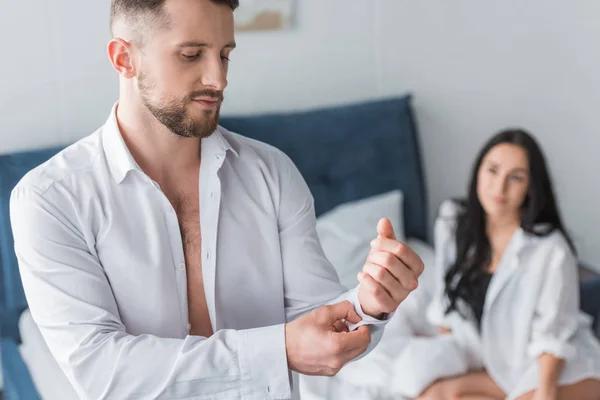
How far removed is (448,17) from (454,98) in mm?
305

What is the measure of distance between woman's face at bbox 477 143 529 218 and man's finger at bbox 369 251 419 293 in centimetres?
110

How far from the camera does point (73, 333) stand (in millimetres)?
985

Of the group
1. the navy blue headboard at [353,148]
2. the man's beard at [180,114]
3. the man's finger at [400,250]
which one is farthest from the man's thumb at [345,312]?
the navy blue headboard at [353,148]

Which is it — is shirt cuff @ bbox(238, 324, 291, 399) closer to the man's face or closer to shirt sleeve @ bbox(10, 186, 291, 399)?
shirt sleeve @ bbox(10, 186, 291, 399)

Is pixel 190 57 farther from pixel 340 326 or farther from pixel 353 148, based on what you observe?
pixel 353 148

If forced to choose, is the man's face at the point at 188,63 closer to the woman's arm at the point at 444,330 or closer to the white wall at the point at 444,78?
the white wall at the point at 444,78

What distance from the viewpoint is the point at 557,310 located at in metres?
1.87

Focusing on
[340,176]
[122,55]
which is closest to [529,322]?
[340,176]

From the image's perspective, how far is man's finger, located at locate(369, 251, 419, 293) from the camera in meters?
0.94

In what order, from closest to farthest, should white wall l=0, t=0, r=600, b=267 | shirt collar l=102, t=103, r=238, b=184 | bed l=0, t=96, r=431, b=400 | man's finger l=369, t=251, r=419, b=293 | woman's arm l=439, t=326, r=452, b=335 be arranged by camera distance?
man's finger l=369, t=251, r=419, b=293, shirt collar l=102, t=103, r=238, b=184, bed l=0, t=96, r=431, b=400, woman's arm l=439, t=326, r=452, b=335, white wall l=0, t=0, r=600, b=267

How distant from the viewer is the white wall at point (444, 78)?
2.35 m

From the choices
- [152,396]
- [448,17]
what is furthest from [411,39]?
[152,396]

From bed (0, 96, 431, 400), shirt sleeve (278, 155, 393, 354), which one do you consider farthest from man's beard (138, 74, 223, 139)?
bed (0, 96, 431, 400)

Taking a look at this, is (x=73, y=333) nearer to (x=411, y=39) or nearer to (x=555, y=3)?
(x=411, y=39)
